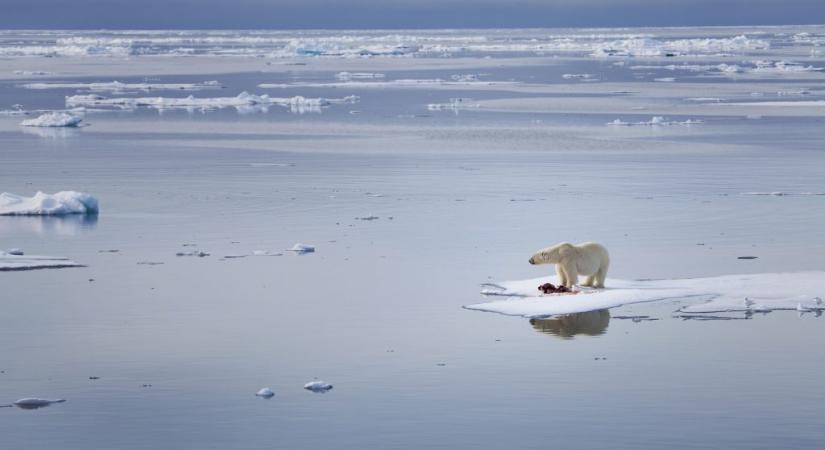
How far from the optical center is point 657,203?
17.2 m

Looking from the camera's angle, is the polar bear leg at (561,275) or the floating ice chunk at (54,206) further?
the floating ice chunk at (54,206)

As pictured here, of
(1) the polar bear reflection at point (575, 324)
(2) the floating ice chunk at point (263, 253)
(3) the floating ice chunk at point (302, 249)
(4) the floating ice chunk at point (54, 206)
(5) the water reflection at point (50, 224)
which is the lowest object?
(1) the polar bear reflection at point (575, 324)

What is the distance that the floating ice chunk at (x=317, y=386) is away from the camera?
8.37 meters

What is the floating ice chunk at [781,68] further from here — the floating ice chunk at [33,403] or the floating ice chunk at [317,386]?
the floating ice chunk at [33,403]

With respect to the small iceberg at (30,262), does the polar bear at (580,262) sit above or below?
above

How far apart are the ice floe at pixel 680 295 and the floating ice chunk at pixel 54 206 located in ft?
20.8

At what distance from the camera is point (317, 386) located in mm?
8383

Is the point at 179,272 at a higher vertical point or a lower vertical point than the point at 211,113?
lower

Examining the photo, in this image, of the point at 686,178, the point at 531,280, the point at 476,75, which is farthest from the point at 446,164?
the point at 476,75

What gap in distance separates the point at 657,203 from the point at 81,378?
32.2ft

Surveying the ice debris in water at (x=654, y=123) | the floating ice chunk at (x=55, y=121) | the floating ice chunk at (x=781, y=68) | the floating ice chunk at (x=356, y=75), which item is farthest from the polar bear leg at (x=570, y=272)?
the floating ice chunk at (x=781, y=68)

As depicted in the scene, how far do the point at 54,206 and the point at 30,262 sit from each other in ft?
11.4

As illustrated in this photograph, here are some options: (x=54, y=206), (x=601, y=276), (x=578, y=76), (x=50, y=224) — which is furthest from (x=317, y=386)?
(x=578, y=76)

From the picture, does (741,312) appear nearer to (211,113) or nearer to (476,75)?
(211,113)
